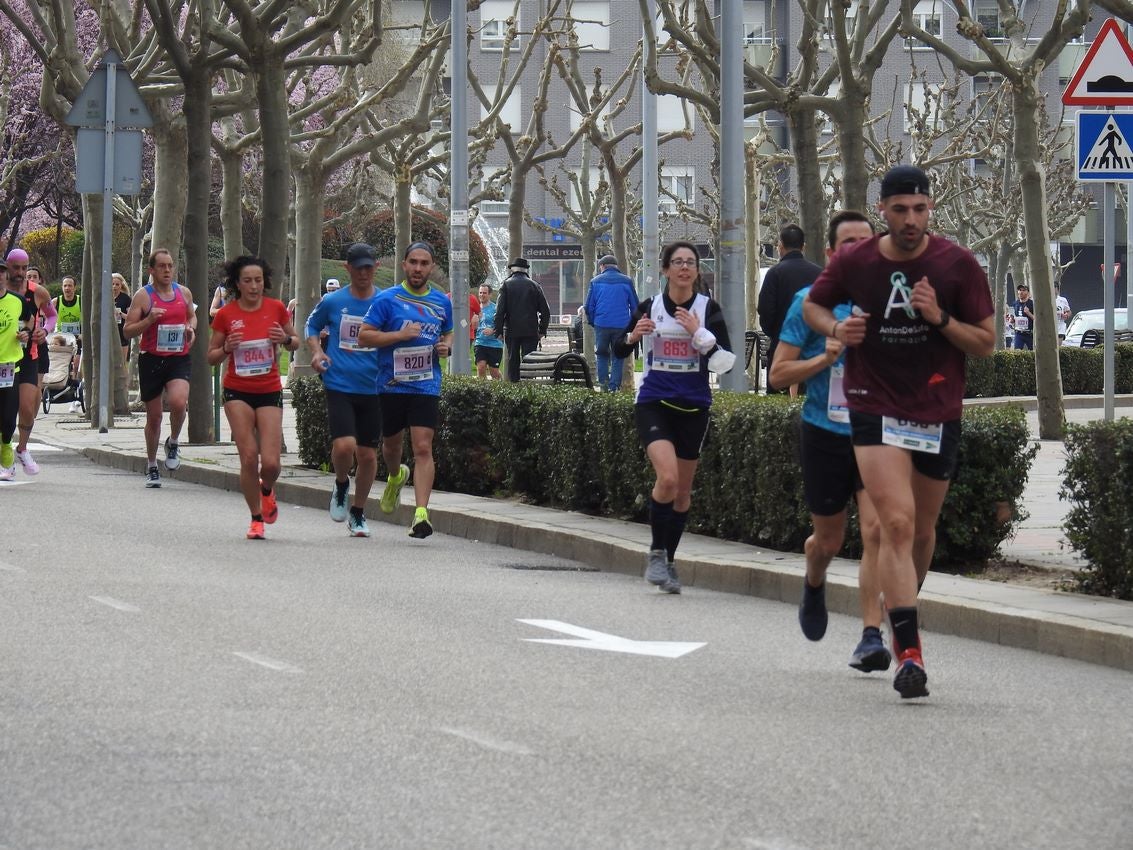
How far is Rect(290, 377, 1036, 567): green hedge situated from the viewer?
10.5 m

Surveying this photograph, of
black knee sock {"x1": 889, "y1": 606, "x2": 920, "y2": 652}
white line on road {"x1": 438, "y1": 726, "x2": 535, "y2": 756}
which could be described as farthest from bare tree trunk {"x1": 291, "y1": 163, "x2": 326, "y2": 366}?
white line on road {"x1": 438, "y1": 726, "x2": 535, "y2": 756}

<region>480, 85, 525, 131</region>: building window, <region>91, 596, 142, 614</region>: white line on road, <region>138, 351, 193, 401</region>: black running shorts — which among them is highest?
<region>480, 85, 525, 131</region>: building window

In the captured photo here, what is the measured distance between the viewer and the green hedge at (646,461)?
34.3 ft

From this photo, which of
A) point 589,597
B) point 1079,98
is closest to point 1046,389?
point 1079,98

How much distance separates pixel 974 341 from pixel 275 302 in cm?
739

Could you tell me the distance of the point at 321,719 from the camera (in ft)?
22.4

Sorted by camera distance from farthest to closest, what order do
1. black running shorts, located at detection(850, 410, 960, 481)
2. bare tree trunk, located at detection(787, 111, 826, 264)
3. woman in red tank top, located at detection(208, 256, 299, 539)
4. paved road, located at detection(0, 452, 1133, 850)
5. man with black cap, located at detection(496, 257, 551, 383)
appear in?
man with black cap, located at detection(496, 257, 551, 383)
bare tree trunk, located at detection(787, 111, 826, 264)
woman in red tank top, located at detection(208, 256, 299, 539)
black running shorts, located at detection(850, 410, 960, 481)
paved road, located at detection(0, 452, 1133, 850)

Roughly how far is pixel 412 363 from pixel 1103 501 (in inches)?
203

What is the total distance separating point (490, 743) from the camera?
6457 mm

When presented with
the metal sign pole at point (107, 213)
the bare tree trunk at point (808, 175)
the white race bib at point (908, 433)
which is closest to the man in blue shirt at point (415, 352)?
the white race bib at point (908, 433)

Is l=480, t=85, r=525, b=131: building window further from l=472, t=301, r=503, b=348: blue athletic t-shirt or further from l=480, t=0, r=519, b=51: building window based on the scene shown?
l=472, t=301, r=503, b=348: blue athletic t-shirt

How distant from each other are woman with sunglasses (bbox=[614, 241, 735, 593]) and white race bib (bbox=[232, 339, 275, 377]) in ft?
11.1

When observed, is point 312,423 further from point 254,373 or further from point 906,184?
point 906,184

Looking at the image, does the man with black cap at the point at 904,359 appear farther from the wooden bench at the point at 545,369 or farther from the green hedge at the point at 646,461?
the wooden bench at the point at 545,369
